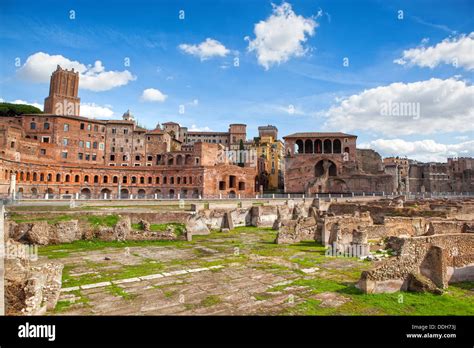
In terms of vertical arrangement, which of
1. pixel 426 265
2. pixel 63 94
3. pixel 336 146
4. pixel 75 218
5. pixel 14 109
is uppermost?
pixel 63 94

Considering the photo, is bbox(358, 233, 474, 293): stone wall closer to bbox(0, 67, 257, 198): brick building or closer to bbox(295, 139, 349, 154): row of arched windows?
bbox(0, 67, 257, 198): brick building

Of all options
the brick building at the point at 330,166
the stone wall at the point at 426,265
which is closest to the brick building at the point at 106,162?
the brick building at the point at 330,166

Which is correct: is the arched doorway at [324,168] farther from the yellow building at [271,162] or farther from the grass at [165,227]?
the grass at [165,227]

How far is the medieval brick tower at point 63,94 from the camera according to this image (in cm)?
8281

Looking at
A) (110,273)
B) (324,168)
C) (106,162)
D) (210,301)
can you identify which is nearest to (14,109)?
(106,162)

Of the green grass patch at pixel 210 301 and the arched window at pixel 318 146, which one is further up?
the arched window at pixel 318 146

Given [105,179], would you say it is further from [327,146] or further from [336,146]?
[336,146]

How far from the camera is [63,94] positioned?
84250 mm

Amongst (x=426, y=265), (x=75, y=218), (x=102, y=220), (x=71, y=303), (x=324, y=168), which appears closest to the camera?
(x=71, y=303)

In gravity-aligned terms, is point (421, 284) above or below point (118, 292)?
above

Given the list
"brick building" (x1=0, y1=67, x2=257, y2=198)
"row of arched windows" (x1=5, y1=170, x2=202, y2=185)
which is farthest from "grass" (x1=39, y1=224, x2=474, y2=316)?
"row of arched windows" (x1=5, y1=170, x2=202, y2=185)

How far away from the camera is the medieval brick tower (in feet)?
272

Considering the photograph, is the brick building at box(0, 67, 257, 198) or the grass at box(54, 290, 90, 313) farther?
the brick building at box(0, 67, 257, 198)
